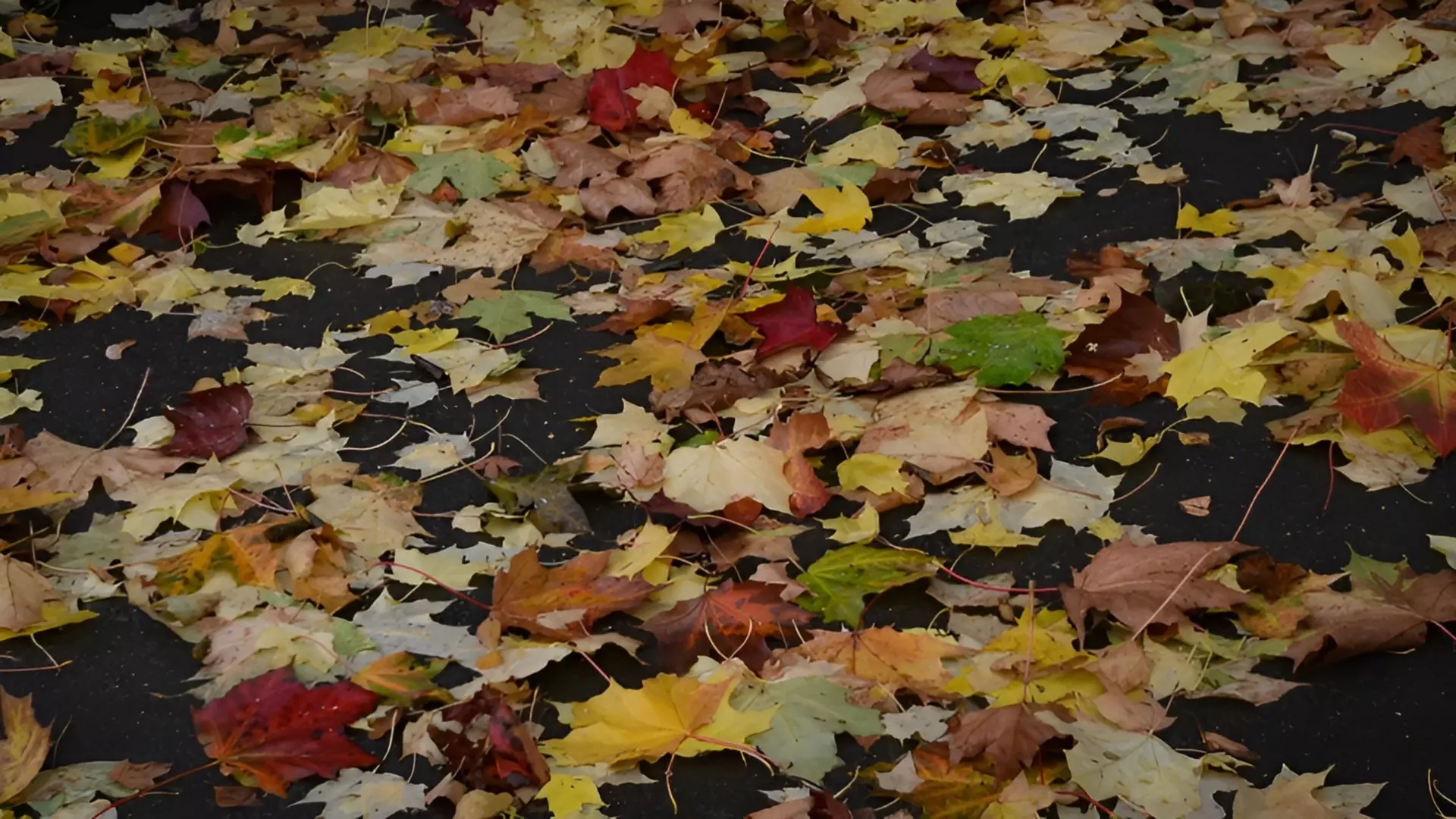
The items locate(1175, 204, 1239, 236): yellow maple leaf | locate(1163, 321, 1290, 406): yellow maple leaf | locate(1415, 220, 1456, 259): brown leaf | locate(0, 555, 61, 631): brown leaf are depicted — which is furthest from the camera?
locate(1175, 204, 1239, 236): yellow maple leaf

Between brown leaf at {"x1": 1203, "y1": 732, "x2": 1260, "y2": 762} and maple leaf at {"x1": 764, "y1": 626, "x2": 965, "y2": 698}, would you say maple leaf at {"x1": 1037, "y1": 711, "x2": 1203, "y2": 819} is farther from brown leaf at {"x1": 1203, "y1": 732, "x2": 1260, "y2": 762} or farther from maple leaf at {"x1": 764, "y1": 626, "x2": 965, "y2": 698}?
maple leaf at {"x1": 764, "y1": 626, "x2": 965, "y2": 698}

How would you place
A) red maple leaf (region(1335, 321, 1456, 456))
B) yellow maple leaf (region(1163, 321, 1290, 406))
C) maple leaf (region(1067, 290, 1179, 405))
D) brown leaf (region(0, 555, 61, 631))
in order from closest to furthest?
brown leaf (region(0, 555, 61, 631)), red maple leaf (region(1335, 321, 1456, 456)), yellow maple leaf (region(1163, 321, 1290, 406)), maple leaf (region(1067, 290, 1179, 405))

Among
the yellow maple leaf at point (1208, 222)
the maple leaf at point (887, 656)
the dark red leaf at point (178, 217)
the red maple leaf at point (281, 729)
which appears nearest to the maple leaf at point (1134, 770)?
the maple leaf at point (887, 656)

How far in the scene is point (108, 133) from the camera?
3.17 metres

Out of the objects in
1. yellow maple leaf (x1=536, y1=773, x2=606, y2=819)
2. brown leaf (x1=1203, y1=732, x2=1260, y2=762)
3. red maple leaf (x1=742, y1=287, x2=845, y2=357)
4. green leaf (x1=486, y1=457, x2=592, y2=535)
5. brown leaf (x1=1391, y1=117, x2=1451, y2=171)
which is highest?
brown leaf (x1=1391, y1=117, x2=1451, y2=171)

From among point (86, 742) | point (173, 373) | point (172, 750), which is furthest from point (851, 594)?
point (173, 373)

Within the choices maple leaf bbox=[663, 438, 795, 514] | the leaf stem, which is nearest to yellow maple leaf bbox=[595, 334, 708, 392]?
maple leaf bbox=[663, 438, 795, 514]

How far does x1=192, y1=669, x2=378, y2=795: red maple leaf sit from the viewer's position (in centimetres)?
160

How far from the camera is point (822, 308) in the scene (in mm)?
2393

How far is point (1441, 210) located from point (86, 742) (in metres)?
2.48

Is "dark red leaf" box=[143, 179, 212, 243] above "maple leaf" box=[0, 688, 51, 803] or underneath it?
underneath

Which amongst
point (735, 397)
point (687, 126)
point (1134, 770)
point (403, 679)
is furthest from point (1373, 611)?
point (687, 126)

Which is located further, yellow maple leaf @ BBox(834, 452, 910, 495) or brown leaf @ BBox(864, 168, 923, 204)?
brown leaf @ BBox(864, 168, 923, 204)

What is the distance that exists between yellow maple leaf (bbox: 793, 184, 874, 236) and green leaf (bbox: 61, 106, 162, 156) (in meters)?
1.64
